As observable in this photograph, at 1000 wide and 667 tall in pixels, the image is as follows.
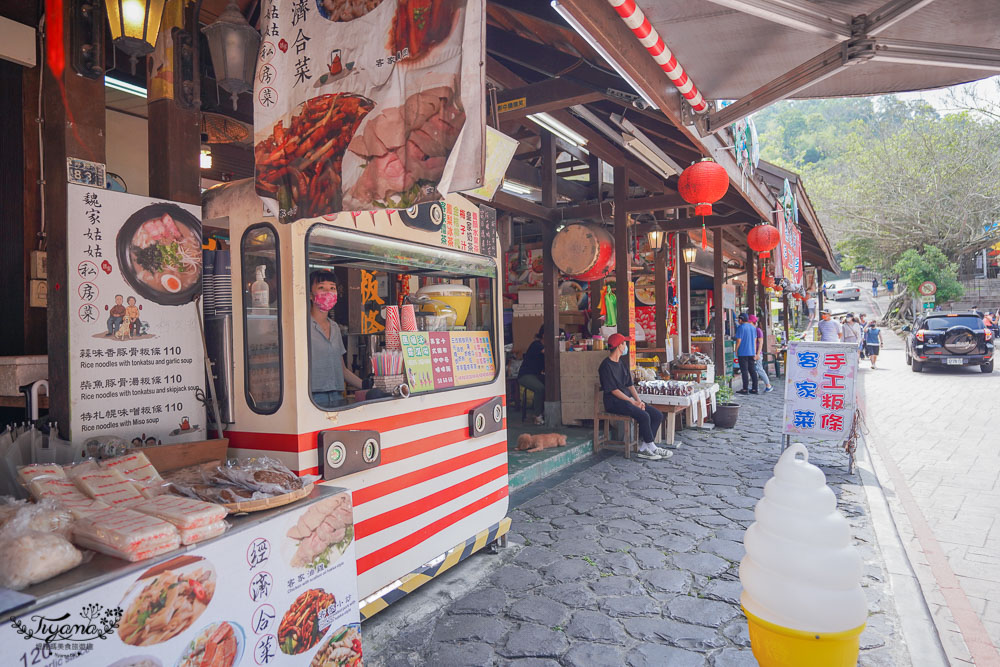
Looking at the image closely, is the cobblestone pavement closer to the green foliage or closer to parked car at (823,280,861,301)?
the green foliage

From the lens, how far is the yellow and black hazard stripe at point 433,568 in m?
3.57

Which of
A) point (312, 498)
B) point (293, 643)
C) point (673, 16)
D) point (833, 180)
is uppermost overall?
point (833, 180)

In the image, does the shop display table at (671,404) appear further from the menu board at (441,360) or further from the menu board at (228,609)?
the menu board at (228,609)

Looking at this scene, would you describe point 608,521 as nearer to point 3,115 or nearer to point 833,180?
point 3,115

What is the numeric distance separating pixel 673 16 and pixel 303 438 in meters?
3.34

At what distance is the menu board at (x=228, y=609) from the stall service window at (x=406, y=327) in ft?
3.12

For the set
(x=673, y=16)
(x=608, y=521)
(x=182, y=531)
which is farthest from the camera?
(x=608, y=521)

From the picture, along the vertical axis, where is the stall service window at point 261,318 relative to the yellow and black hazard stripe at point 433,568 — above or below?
above

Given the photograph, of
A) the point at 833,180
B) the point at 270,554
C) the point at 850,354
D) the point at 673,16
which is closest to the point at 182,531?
the point at 270,554

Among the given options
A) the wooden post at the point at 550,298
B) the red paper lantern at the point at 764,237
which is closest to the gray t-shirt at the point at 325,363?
the wooden post at the point at 550,298

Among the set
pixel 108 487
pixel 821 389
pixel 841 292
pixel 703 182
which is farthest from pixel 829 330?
pixel 841 292

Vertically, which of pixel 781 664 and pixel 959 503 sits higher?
pixel 781 664

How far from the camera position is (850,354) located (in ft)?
24.0

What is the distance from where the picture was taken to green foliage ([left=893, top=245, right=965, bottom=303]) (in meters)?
34.7
